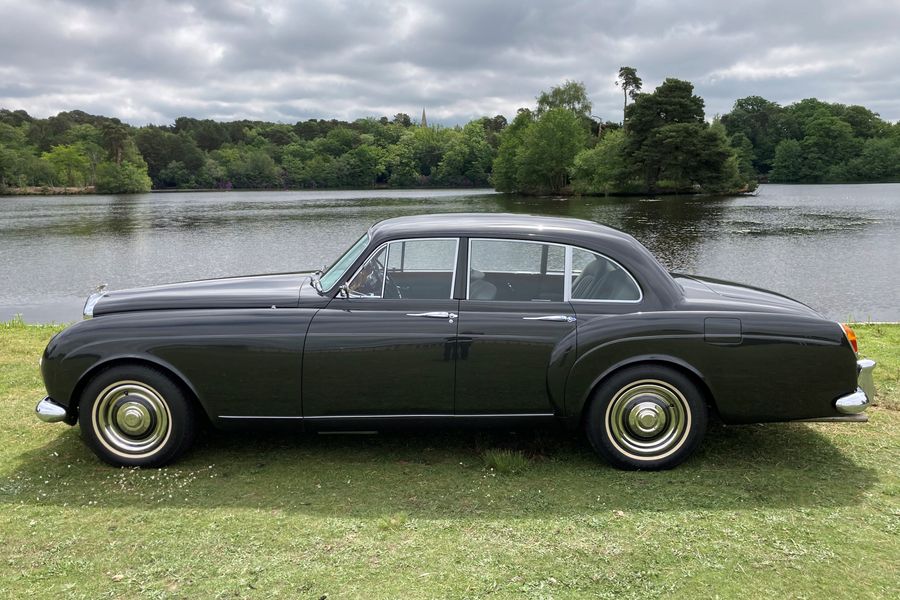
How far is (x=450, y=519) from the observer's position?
381 centimetres

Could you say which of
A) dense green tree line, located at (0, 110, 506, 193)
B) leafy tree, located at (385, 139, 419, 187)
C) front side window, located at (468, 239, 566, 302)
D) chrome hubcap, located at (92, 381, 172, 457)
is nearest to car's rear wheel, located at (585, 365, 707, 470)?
front side window, located at (468, 239, 566, 302)

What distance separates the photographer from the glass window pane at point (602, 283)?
14.7ft

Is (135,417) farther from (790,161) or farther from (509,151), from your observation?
(790,161)

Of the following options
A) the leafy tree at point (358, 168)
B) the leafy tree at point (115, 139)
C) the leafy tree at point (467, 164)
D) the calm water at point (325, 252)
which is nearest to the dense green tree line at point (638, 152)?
the calm water at point (325, 252)

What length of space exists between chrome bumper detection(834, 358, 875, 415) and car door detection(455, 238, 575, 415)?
1840 millimetres

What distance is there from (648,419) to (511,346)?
107 centimetres

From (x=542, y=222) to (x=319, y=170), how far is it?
491ft

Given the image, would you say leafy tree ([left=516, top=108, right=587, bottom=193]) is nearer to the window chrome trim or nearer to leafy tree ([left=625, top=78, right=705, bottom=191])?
leafy tree ([left=625, top=78, right=705, bottom=191])

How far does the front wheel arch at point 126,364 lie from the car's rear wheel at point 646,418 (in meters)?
2.75

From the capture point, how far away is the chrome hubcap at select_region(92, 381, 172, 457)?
4453 mm

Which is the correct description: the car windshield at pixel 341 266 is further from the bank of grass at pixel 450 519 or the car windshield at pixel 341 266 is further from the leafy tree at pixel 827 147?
the leafy tree at pixel 827 147

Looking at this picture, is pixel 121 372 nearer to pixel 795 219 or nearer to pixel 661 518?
pixel 661 518

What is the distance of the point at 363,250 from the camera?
4605mm

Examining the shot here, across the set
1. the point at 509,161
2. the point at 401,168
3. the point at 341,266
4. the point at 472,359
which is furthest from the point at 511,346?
the point at 401,168
